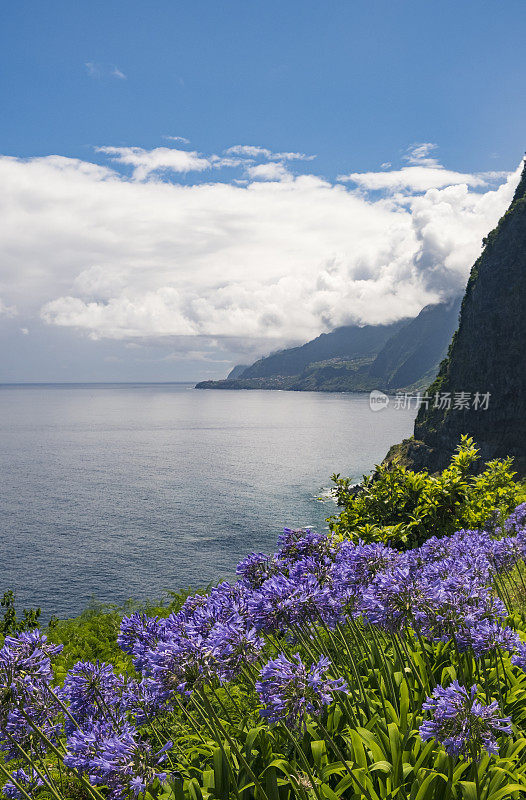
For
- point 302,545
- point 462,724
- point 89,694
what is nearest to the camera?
point 462,724

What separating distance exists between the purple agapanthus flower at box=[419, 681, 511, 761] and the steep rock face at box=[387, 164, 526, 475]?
83.2 metres

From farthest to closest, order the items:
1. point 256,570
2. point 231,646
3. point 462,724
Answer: point 256,570 → point 231,646 → point 462,724

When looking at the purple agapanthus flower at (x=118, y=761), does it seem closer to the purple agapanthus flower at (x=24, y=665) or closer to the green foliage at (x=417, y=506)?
the purple agapanthus flower at (x=24, y=665)

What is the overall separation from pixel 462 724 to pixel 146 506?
70.3 meters

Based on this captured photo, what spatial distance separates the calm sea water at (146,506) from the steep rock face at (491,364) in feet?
51.6

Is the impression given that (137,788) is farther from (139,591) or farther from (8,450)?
(8,450)

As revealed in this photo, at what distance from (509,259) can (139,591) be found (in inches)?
3454

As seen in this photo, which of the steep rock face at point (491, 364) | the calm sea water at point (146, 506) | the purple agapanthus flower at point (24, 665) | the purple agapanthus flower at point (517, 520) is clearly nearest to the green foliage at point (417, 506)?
the purple agapanthus flower at point (517, 520)

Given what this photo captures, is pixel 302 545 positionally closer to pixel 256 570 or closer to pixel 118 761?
pixel 256 570

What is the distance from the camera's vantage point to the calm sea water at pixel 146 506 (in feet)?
147

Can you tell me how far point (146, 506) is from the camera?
70562 mm

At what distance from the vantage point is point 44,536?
5666 centimetres

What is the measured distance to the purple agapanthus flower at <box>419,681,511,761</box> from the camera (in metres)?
3.48

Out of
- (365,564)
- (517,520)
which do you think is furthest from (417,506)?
(365,564)
